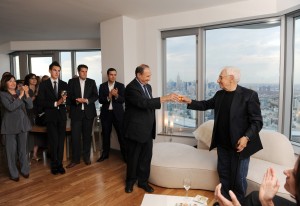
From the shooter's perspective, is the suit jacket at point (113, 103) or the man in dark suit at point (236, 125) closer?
the man in dark suit at point (236, 125)

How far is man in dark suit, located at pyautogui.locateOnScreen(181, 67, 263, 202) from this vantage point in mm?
2283

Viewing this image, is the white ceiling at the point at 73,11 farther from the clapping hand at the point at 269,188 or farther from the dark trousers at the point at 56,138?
the clapping hand at the point at 269,188

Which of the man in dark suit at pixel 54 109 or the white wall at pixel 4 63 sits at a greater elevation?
the white wall at pixel 4 63

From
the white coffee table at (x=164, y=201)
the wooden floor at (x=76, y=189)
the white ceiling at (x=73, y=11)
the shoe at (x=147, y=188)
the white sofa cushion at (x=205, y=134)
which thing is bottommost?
the wooden floor at (x=76, y=189)

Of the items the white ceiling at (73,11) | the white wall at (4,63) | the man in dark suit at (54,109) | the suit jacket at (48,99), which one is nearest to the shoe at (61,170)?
the man in dark suit at (54,109)

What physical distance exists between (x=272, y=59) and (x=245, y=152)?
2120 mm

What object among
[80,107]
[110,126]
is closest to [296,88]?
[110,126]

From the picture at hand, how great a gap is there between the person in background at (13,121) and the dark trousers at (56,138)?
0.35 metres

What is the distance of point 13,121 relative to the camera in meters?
3.29

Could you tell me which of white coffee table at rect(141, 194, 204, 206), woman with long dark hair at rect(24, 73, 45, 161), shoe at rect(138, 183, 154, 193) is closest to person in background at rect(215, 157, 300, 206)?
white coffee table at rect(141, 194, 204, 206)

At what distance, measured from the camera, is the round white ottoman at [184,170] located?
9.70 feet

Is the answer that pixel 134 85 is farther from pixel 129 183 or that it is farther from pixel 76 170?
pixel 76 170

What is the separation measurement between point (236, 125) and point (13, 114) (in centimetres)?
292

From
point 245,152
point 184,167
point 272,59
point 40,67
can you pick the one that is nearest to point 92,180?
point 184,167
